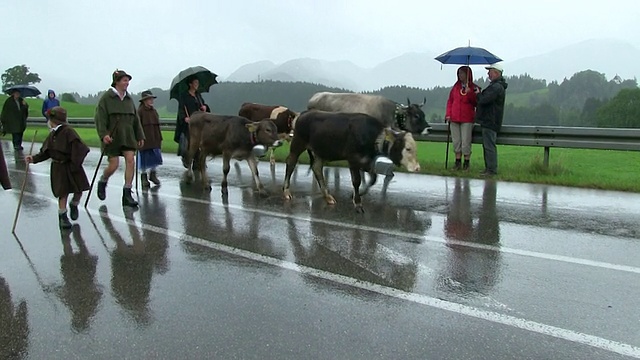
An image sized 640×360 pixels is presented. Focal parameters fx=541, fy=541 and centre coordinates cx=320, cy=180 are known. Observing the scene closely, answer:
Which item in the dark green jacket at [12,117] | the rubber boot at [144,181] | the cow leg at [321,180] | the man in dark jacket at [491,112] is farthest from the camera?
the dark green jacket at [12,117]

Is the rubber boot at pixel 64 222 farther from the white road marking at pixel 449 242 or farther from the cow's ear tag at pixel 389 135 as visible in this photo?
the cow's ear tag at pixel 389 135

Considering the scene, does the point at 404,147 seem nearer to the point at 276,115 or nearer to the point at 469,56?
the point at 469,56

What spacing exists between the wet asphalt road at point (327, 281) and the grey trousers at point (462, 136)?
3.20 metres

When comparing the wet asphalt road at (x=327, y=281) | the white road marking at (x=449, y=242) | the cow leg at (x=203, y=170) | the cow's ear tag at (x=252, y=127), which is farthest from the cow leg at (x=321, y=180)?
the cow leg at (x=203, y=170)

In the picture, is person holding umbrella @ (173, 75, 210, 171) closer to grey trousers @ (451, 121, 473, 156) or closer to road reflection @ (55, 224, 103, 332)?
grey trousers @ (451, 121, 473, 156)

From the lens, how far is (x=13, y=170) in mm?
12656

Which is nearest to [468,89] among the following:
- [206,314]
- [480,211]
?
[480,211]

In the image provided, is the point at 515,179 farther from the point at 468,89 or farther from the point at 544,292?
the point at 544,292

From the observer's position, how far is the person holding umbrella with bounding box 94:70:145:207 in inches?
319

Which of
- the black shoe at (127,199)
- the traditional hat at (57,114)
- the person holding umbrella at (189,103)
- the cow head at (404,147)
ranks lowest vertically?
the black shoe at (127,199)

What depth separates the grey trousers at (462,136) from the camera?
450 inches

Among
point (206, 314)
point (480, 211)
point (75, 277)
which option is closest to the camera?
point (206, 314)

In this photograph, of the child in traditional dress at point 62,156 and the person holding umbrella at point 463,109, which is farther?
the person holding umbrella at point 463,109

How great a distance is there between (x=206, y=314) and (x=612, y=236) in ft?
15.5
